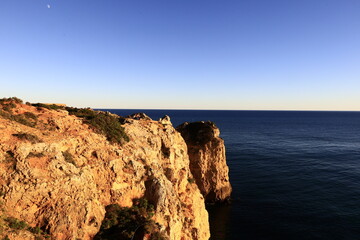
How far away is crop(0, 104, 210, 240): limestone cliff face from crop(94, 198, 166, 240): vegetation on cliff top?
660mm

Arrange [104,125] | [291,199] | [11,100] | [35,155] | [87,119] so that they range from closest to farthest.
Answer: [35,155] → [11,100] → [104,125] → [87,119] → [291,199]

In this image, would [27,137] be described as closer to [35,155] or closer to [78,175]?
[35,155]

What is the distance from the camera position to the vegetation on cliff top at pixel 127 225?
1691cm

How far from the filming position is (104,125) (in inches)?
961

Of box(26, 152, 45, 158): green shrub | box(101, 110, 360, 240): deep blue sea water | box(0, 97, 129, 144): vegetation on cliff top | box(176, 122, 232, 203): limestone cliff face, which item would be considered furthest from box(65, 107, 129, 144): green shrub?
box(176, 122, 232, 203): limestone cliff face

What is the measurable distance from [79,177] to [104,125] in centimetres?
811

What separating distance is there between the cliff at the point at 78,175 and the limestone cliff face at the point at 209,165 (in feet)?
58.6

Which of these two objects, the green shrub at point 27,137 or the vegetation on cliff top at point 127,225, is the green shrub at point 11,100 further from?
the vegetation on cliff top at point 127,225

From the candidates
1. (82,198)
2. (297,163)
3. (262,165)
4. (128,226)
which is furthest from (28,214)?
(297,163)

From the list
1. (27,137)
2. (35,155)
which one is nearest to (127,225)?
(35,155)

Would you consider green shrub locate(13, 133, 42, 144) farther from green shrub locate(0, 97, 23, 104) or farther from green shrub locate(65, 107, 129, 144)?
green shrub locate(0, 97, 23, 104)

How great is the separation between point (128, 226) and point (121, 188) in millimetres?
3712

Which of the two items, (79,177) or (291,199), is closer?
(79,177)

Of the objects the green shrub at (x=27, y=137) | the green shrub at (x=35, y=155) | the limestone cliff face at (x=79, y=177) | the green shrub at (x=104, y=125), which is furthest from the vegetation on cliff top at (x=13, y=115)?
the green shrub at (x=104, y=125)
